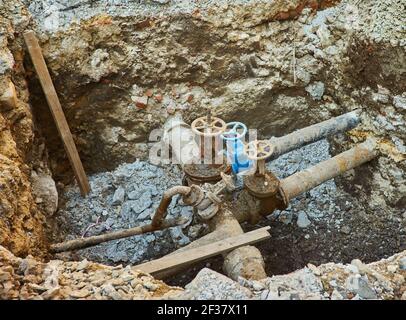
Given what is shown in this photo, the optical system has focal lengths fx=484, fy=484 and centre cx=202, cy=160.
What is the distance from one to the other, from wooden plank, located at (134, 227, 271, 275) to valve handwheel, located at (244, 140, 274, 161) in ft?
1.33

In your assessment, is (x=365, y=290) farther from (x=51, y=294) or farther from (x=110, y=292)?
(x=51, y=294)

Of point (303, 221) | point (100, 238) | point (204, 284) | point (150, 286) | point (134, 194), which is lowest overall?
point (303, 221)

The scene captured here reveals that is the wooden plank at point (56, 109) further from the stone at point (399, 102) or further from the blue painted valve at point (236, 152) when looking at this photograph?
the stone at point (399, 102)

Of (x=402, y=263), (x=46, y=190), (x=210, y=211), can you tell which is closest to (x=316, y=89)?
(x=210, y=211)

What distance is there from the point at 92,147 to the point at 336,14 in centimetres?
198

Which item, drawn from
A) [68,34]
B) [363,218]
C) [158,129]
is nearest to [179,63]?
[158,129]

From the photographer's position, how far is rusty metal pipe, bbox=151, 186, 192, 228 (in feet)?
8.71

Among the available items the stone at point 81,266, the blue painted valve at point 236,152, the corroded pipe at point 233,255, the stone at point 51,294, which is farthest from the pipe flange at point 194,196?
the stone at point 51,294

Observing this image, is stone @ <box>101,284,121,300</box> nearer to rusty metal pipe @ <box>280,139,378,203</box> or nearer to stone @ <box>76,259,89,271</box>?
stone @ <box>76,259,89,271</box>

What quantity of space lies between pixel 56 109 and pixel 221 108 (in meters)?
1.16

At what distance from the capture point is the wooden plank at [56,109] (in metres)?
2.96

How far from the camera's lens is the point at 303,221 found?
329 cm

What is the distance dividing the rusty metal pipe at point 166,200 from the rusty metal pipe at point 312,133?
60 cm

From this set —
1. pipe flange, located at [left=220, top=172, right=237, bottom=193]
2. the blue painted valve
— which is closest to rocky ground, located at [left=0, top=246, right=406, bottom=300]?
pipe flange, located at [left=220, top=172, right=237, bottom=193]
